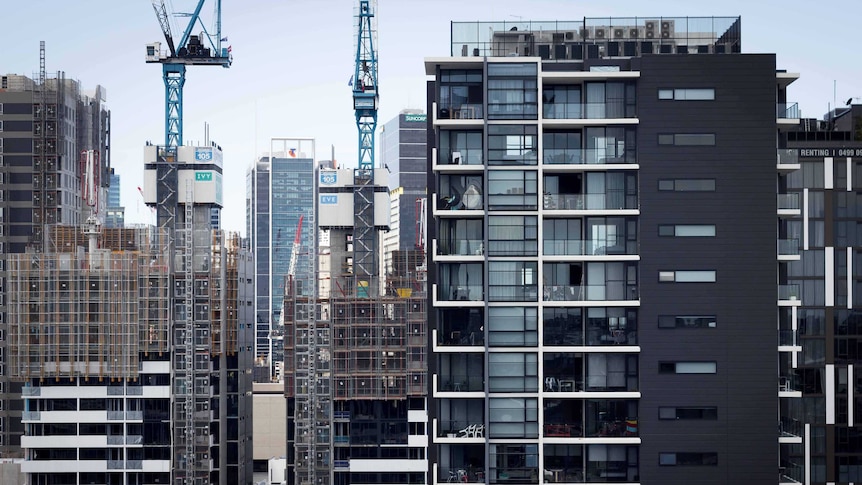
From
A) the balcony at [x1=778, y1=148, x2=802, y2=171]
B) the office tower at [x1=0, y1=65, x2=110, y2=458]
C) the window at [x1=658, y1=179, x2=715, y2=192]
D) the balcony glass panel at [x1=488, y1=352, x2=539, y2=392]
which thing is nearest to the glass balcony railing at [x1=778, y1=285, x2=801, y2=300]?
the balcony at [x1=778, y1=148, x2=802, y2=171]

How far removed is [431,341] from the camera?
55.1m

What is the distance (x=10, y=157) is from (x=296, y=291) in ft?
137

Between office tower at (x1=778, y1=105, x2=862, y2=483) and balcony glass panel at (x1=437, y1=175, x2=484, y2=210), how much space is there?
4616cm

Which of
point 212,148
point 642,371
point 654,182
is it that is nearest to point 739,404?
point 642,371

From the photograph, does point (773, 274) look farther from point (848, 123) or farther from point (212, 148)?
point (212, 148)

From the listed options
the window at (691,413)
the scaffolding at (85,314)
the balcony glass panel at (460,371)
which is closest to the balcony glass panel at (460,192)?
the balcony glass panel at (460,371)

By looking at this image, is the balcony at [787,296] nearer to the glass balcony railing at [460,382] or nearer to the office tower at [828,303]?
the glass balcony railing at [460,382]

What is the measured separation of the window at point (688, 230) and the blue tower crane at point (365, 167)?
65435 mm

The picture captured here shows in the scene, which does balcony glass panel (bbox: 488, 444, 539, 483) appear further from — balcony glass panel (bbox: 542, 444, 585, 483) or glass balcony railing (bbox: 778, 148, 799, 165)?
glass balcony railing (bbox: 778, 148, 799, 165)

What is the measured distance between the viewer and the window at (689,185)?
5328 centimetres

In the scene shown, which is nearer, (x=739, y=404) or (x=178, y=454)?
(x=739, y=404)

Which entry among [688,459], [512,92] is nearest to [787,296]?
[688,459]

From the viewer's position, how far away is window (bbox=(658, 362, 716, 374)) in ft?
173

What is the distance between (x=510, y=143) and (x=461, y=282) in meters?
7.28
